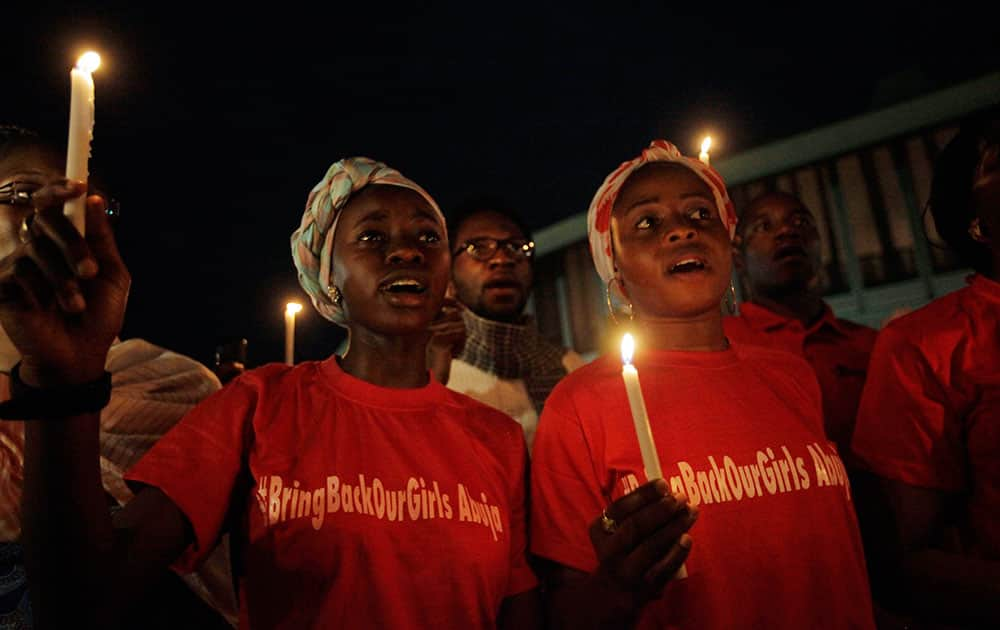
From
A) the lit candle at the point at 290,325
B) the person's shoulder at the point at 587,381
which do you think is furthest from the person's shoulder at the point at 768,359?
the lit candle at the point at 290,325

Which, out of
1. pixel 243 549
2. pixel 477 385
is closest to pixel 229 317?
pixel 477 385

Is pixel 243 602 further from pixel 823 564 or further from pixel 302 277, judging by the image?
pixel 823 564

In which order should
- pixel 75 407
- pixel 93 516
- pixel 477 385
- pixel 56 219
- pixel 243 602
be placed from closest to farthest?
pixel 56 219
pixel 75 407
pixel 93 516
pixel 243 602
pixel 477 385

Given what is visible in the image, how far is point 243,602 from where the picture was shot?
1.99 metres

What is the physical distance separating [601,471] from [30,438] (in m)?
1.56

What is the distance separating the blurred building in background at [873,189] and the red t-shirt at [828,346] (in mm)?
3575

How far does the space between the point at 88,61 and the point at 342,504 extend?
1298 mm

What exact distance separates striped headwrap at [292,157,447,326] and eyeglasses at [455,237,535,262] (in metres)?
1.58

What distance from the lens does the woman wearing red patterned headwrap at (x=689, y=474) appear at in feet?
6.10

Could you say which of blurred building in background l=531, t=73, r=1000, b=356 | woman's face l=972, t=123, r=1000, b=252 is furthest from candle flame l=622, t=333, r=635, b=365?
blurred building in background l=531, t=73, r=1000, b=356

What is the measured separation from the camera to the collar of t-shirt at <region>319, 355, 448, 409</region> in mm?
2344

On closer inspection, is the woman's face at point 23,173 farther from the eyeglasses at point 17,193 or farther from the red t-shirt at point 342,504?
the red t-shirt at point 342,504

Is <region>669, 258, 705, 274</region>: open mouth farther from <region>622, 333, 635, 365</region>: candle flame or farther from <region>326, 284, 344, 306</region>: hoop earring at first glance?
<region>326, 284, 344, 306</region>: hoop earring

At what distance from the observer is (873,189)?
312 inches
